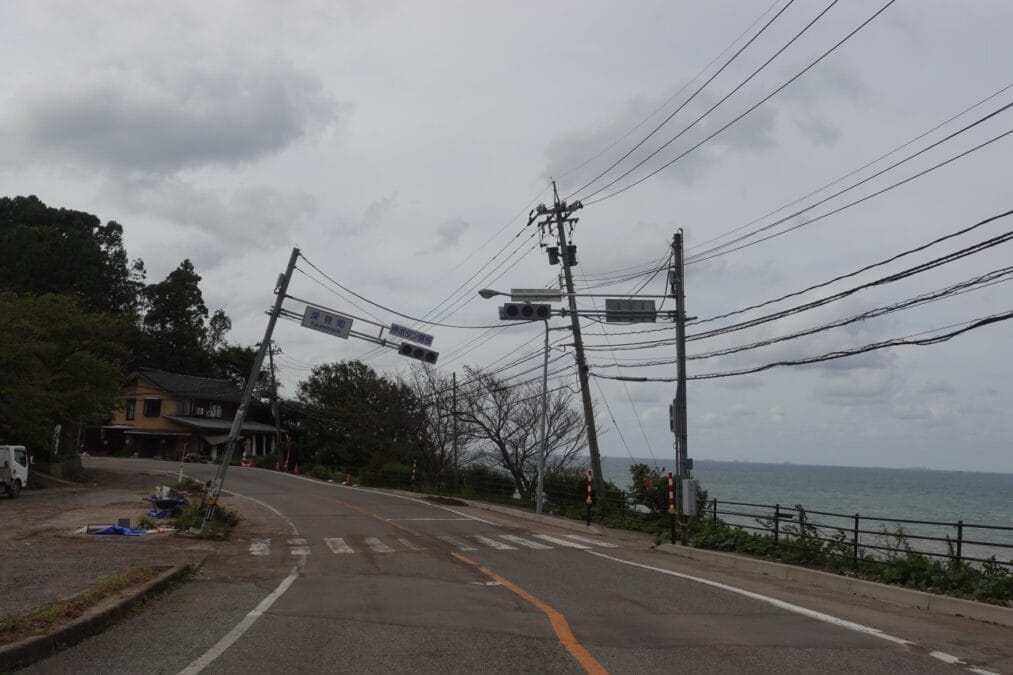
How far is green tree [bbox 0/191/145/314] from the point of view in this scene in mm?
67938

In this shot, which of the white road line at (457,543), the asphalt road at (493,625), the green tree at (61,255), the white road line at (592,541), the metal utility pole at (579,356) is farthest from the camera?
the green tree at (61,255)

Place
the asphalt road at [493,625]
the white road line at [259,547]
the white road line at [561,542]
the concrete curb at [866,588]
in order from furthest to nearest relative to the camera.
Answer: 1. the white road line at [561,542]
2. the white road line at [259,547]
3. the concrete curb at [866,588]
4. the asphalt road at [493,625]

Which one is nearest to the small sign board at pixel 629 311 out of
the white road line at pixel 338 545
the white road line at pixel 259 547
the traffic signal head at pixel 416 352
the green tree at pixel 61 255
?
the traffic signal head at pixel 416 352

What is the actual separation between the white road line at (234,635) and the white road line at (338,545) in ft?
17.5

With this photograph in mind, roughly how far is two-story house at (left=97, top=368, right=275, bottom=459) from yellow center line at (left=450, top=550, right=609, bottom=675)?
201 feet

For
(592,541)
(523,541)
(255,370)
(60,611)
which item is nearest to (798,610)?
(60,611)

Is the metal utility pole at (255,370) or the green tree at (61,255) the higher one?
the green tree at (61,255)

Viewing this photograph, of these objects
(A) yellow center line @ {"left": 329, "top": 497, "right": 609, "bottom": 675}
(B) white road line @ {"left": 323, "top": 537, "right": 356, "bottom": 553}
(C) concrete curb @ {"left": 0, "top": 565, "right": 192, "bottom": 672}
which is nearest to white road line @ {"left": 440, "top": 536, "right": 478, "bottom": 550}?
(B) white road line @ {"left": 323, "top": 537, "right": 356, "bottom": 553}

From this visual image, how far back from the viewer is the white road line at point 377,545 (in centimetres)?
1769

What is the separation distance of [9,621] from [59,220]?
77.2m

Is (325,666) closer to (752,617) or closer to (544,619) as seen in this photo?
(544,619)

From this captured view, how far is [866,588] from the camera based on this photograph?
43.2ft

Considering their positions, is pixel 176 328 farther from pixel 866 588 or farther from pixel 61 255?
pixel 866 588

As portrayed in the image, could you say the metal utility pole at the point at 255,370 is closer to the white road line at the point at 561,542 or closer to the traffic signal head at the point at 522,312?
the traffic signal head at the point at 522,312
